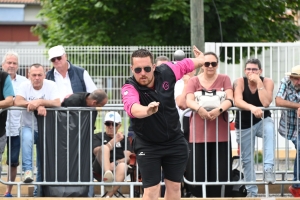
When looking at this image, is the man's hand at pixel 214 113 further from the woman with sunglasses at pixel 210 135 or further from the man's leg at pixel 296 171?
the man's leg at pixel 296 171

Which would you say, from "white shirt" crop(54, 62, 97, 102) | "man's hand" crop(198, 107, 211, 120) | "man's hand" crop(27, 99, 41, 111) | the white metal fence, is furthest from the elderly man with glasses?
the white metal fence

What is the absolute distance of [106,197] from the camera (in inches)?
416

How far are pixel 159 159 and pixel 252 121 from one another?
2284mm

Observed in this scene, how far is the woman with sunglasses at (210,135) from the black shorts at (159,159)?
5.69ft

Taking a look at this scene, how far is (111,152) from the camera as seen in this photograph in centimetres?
1073

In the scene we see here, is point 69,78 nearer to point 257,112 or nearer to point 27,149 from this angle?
point 27,149

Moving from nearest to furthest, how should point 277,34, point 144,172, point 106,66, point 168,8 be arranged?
point 144,172 → point 106,66 → point 168,8 → point 277,34

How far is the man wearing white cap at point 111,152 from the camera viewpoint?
10.6m

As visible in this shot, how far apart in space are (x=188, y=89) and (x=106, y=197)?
1.72m

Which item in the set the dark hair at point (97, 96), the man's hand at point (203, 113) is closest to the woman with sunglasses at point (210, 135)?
the man's hand at point (203, 113)

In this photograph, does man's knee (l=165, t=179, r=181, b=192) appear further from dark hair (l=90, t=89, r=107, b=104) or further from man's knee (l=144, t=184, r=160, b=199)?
dark hair (l=90, t=89, r=107, b=104)

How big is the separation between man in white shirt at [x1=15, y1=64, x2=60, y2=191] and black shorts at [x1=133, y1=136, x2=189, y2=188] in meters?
2.07

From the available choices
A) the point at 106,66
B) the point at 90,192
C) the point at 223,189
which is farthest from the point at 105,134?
the point at 106,66

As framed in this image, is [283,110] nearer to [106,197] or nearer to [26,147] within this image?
[106,197]
